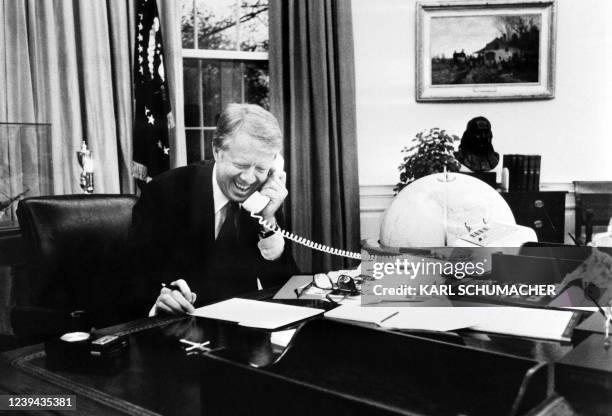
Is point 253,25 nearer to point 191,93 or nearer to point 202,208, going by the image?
point 191,93

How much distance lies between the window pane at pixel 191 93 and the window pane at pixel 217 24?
0.14m

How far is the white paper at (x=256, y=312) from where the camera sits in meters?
1.31

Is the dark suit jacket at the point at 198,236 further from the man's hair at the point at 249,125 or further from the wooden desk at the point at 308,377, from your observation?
the wooden desk at the point at 308,377

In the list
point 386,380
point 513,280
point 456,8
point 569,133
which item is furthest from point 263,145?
point 569,133

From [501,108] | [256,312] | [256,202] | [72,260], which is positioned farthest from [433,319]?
[501,108]

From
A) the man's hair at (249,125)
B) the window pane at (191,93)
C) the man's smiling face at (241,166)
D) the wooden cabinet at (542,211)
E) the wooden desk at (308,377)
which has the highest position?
the window pane at (191,93)

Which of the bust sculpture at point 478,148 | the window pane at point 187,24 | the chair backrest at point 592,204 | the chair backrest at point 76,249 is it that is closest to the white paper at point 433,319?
the chair backrest at point 76,249

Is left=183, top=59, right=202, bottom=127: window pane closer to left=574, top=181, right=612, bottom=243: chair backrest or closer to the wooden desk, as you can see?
left=574, top=181, right=612, bottom=243: chair backrest

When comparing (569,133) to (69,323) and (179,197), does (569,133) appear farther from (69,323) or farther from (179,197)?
(69,323)

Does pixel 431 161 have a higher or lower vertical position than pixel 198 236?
higher

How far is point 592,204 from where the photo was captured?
3.84 metres

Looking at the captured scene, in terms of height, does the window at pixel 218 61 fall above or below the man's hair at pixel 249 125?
above

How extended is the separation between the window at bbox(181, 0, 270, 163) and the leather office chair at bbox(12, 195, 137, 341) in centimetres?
189

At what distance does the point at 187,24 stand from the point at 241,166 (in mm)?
2041
